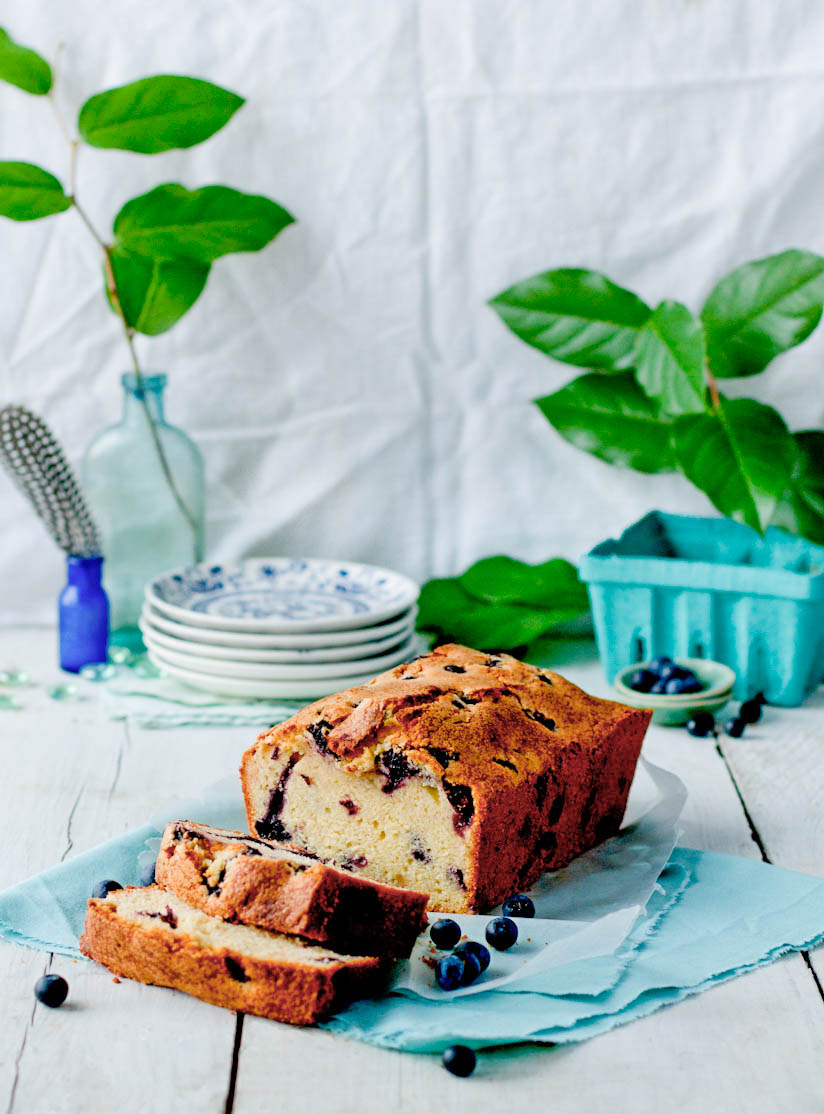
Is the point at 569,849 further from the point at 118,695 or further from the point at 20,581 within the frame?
the point at 20,581

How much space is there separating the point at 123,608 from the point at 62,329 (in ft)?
1.89

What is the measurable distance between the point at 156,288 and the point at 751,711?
131 centimetres

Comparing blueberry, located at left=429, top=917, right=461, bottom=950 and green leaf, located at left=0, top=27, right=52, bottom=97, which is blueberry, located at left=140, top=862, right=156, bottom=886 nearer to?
blueberry, located at left=429, top=917, right=461, bottom=950

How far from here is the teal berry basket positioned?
204 cm

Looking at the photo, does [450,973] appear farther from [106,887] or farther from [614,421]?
[614,421]

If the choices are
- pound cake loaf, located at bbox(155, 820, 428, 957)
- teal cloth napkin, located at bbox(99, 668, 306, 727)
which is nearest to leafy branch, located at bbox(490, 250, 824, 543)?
teal cloth napkin, located at bbox(99, 668, 306, 727)

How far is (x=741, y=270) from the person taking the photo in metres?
2.27

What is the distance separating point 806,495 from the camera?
2.27 meters

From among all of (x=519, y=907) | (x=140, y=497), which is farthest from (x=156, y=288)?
(x=519, y=907)

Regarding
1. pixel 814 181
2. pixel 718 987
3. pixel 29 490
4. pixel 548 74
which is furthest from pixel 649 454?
pixel 718 987

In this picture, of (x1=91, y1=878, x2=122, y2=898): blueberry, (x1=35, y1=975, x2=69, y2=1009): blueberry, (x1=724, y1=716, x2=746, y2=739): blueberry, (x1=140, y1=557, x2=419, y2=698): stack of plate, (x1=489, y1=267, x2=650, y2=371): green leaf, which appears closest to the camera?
(x1=35, y1=975, x2=69, y2=1009): blueberry

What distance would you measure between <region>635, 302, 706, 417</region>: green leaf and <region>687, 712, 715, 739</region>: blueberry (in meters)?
0.50

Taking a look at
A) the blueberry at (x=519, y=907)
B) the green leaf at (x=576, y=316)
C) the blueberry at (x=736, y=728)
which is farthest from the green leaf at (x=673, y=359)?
the blueberry at (x=519, y=907)

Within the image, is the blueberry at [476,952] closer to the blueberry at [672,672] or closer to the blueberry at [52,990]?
the blueberry at [52,990]
